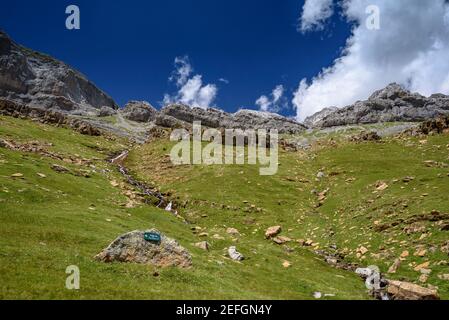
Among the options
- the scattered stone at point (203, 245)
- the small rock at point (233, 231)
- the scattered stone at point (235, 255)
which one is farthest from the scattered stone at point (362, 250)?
the scattered stone at point (203, 245)

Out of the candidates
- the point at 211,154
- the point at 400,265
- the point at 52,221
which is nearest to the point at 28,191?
the point at 52,221

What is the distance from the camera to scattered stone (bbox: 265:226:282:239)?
4532 cm

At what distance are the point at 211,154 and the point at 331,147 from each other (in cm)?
3331

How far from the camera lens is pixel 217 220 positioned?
51.7 meters

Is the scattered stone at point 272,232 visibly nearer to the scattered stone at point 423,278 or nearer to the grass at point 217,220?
the grass at point 217,220

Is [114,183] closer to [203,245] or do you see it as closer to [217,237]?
[217,237]

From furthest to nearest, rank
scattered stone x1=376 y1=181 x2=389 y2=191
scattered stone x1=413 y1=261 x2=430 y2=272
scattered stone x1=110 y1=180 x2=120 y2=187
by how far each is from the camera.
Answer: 1. scattered stone x1=110 y1=180 x2=120 y2=187
2. scattered stone x1=376 y1=181 x2=389 y2=191
3. scattered stone x1=413 y1=261 x2=430 y2=272

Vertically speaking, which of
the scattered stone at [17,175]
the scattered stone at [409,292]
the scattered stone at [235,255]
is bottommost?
the scattered stone at [409,292]

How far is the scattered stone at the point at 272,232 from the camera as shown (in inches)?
1784

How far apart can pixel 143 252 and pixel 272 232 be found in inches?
934

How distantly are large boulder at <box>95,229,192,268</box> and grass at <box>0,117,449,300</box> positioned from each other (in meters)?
0.95

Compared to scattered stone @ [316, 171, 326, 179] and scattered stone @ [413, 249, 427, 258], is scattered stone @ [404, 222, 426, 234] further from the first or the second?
scattered stone @ [316, 171, 326, 179]

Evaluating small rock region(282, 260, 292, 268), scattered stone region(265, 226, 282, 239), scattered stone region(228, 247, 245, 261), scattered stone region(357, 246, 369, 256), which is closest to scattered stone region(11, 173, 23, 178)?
scattered stone region(228, 247, 245, 261)

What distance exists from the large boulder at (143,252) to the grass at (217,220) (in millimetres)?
947
